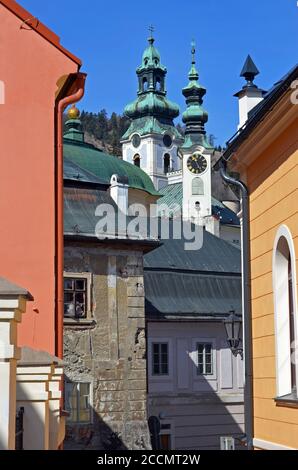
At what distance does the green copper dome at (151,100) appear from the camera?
82.4 m

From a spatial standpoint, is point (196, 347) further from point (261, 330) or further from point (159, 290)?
point (261, 330)

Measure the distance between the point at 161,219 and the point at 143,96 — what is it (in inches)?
2011

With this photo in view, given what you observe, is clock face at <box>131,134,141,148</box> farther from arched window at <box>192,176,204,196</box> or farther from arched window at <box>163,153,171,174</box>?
arched window at <box>192,176,204,196</box>

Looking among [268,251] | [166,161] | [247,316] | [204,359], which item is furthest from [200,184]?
[268,251]

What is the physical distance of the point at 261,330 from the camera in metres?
9.73

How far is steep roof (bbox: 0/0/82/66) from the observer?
11.5m

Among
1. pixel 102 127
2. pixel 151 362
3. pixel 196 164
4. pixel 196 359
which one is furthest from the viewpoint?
A: pixel 102 127

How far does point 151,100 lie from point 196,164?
54.3ft

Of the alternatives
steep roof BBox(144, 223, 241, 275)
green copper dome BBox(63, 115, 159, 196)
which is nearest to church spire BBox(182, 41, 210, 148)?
green copper dome BBox(63, 115, 159, 196)

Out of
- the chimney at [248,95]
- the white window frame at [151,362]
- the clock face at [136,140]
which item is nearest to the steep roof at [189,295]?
the white window frame at [151,362]

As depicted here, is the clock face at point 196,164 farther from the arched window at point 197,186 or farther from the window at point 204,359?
the window at point 204,359

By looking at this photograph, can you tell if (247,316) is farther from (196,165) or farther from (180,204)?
(180,204)

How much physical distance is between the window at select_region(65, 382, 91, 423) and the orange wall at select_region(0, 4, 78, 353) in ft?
37.2

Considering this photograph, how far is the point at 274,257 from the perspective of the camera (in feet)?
30.0
